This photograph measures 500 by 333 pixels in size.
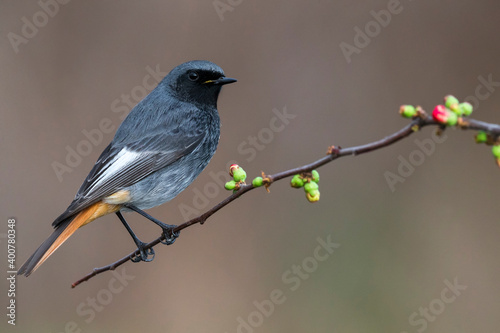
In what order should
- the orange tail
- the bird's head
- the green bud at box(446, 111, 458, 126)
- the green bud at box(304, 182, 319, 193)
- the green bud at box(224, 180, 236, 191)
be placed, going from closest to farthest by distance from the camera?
the green bud at box(446, 111, 458, 126), the green bud at box(304, 182, 319, 193), the green bud at box(224, 180, 236, 191), the orange tail, the bird's head

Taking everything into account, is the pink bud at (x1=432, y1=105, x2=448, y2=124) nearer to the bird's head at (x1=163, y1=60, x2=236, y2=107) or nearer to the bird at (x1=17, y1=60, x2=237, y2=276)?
the bird at (x1=17, y1=60, x2=237, y2=276)

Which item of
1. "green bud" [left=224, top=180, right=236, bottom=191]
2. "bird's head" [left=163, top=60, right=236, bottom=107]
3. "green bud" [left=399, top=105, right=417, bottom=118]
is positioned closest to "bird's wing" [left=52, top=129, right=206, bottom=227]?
"bird's head" [left=163, top=60, right=236, bottom=107]

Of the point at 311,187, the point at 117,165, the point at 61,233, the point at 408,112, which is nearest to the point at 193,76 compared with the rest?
the point at 117,165

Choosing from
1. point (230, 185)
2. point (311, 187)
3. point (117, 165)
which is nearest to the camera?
point (311, 187)

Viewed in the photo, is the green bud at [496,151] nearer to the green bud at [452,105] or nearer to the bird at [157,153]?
the green bud at [452,105]

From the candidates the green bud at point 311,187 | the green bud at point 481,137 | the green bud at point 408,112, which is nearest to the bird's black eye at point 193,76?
the green bud at point 311,187

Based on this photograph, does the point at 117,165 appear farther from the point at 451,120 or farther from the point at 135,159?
the point at 451,120

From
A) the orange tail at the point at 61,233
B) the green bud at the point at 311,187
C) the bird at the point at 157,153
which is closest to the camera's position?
the green bud at the point at 311,187
